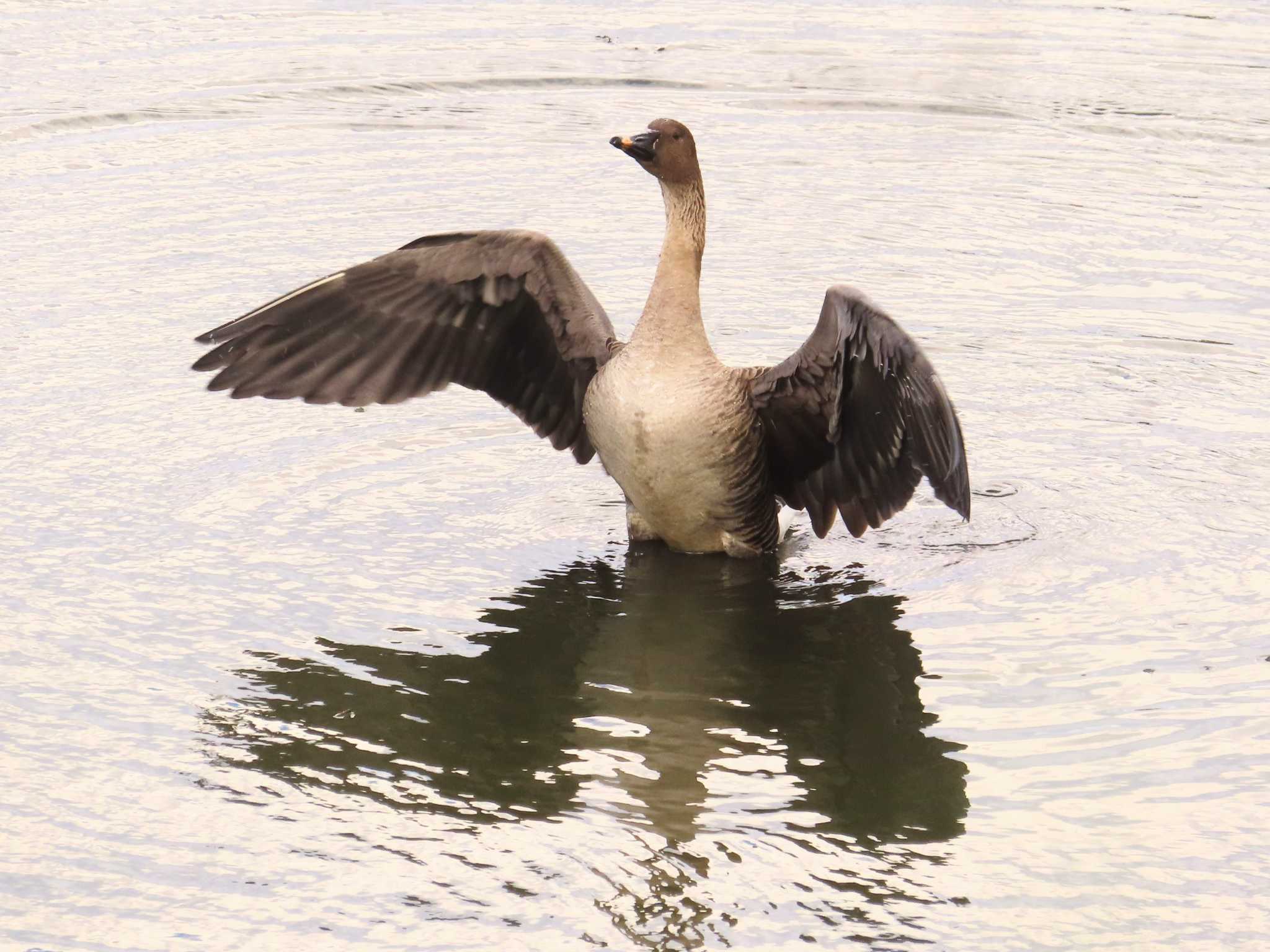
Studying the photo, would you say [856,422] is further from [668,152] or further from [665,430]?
[668,152]

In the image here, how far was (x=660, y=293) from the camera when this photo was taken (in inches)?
313

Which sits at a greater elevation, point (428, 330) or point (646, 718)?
point (428, 330)

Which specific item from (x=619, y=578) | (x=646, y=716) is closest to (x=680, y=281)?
A: (x=619, y=578)

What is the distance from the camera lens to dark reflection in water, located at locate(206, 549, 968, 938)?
5918 mm

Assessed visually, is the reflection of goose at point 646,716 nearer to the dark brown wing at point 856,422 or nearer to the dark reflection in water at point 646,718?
the dark reflection in water at point 646,718

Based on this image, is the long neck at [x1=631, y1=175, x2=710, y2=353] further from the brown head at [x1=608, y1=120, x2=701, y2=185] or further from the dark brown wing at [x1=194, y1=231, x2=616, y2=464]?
the dark brown wing at [x1=194, y1=231, x2=616, y2=464]

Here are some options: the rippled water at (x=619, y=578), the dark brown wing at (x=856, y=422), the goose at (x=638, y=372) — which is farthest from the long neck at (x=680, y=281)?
the rippled water at (x=619, y=578)

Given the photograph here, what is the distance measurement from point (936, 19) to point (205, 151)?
7.82 meters

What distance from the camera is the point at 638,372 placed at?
775 centimetres

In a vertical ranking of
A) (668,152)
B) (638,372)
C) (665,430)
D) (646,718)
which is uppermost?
(668,152)

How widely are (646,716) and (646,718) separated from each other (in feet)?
0.05

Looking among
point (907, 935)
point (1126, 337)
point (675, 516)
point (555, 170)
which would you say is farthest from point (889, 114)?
point (907, 935)

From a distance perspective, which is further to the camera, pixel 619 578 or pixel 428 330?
pixel 428 330

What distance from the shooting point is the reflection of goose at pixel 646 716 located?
595cm
